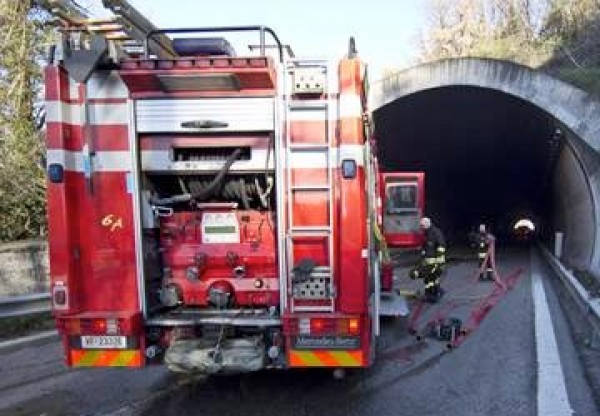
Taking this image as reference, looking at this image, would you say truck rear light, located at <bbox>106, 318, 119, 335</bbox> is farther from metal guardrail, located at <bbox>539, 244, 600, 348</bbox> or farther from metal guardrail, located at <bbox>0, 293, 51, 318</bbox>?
metal guardrail, located at <bbox>539, 244, 600, 348</bbox>

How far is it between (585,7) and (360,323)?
94.2 feet

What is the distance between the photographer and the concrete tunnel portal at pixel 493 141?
15.8m

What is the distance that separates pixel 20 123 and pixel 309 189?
1020 centimetres

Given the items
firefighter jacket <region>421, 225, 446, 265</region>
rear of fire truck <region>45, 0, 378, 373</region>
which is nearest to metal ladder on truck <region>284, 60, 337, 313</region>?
rear of fire truck <region>45, 0, 378, 373</region>

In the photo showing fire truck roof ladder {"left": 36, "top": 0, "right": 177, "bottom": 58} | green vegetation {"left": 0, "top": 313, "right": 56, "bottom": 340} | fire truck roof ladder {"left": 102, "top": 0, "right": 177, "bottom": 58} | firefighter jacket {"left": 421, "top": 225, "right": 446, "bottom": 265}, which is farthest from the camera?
firefighter jacket {"left": 421, "top": 225, "right": 446, "bottom": 265}

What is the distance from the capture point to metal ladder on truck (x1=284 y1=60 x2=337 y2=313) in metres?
5.32

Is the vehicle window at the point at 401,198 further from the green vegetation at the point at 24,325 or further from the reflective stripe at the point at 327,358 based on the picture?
the reflective stripe at the point at 327,358

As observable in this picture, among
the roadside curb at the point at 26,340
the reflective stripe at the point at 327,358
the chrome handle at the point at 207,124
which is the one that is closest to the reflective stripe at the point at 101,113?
the chrome handle at the point at 207,124

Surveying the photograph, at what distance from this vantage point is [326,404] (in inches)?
231

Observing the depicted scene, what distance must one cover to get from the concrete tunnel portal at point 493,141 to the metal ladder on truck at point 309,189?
9705 mm

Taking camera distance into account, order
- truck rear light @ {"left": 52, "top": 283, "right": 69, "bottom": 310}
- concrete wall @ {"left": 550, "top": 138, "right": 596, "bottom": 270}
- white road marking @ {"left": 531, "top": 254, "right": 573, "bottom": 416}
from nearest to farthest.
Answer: truck rear light @ {"left": 52, "top": 283, "right": 69, "bottom": 310} → white road marking @ {"left": 531, "top": 254, "right": 573, "bottom": 416} → concrete wall @ {"left": 550, "top": 138, "right": 596, "bottom": 270}

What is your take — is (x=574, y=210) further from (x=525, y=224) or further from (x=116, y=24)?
(x=525, y=224)

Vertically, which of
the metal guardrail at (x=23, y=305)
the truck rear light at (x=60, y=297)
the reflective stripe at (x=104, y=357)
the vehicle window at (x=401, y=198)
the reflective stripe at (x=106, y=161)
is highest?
the reflective stripe at (x=106, y=161)

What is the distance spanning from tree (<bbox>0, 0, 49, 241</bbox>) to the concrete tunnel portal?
8560 millimetres
